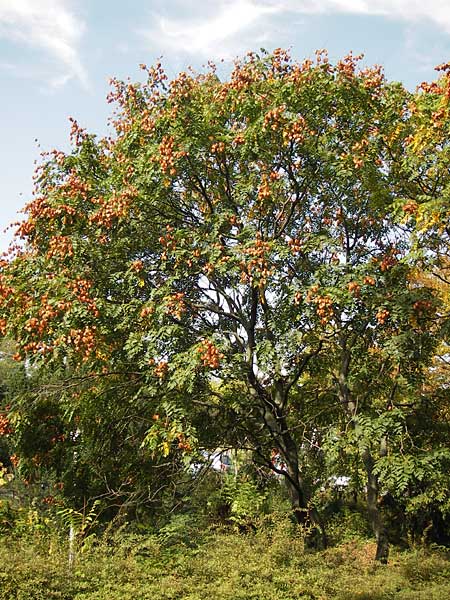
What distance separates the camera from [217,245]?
987 cm

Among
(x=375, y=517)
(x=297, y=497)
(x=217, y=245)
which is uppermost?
(x=217, y=245)

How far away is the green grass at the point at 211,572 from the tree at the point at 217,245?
1.57 m

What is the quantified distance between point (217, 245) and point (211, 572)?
15.7 feet

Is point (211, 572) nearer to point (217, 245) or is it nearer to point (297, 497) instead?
point (297, 497)

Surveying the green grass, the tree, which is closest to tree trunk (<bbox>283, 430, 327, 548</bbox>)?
the tree

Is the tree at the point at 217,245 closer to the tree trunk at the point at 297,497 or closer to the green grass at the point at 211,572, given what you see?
the tree trunk at the point at 297,497

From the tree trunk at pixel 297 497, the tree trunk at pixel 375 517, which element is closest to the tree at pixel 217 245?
the tree trunk at pixel 297 497

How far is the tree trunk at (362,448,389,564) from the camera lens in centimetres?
1145

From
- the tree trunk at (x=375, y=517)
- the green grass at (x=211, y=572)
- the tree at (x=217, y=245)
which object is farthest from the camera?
the tree trunk at (x=375, y=517)

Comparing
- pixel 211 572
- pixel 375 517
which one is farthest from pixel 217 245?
pixel 375 517

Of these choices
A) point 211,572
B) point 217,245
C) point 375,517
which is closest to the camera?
point 211,572

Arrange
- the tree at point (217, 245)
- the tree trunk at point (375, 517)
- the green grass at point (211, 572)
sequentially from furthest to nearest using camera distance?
1. the tree trunk at point (375, 517)
2. the tree at point (217, 245)
3. the green grass at point (211, 572)

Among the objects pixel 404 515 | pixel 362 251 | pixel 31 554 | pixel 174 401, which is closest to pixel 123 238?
pixel 174 401

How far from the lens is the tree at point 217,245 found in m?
9.73
